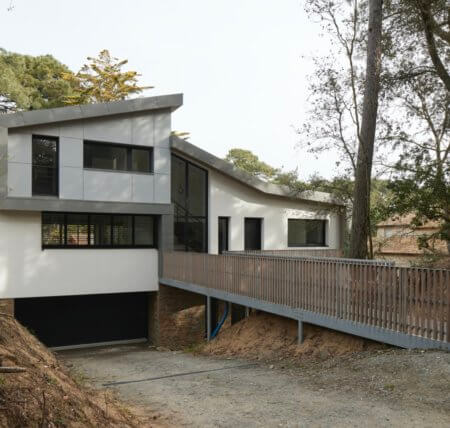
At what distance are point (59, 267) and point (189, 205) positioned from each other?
5290 mm

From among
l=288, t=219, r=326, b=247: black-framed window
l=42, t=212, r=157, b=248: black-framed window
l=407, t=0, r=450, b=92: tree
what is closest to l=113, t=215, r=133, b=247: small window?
l=42, t=212, r=157, b=248: black-framed window

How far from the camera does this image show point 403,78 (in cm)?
1362

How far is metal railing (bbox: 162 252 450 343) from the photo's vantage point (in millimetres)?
7832

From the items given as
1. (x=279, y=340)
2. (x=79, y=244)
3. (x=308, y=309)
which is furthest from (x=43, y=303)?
(x=308, y=309)

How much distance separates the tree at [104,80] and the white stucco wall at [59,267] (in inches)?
859

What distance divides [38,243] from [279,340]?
8.48 metres

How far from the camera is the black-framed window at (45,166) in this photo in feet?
49.2

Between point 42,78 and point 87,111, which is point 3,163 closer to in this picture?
point 87,111

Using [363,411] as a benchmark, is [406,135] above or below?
above

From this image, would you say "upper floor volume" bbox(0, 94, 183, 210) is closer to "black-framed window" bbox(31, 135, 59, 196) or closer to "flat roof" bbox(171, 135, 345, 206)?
"black-framed window" bbox(31, 135, 59, 196)

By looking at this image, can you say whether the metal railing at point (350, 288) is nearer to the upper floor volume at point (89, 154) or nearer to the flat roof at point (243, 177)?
the upper floor volume at point (89, 154)

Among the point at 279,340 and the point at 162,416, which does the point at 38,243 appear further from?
the point at 162,416

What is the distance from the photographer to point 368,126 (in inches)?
523

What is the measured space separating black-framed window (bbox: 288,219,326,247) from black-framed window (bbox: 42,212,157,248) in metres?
6.57
